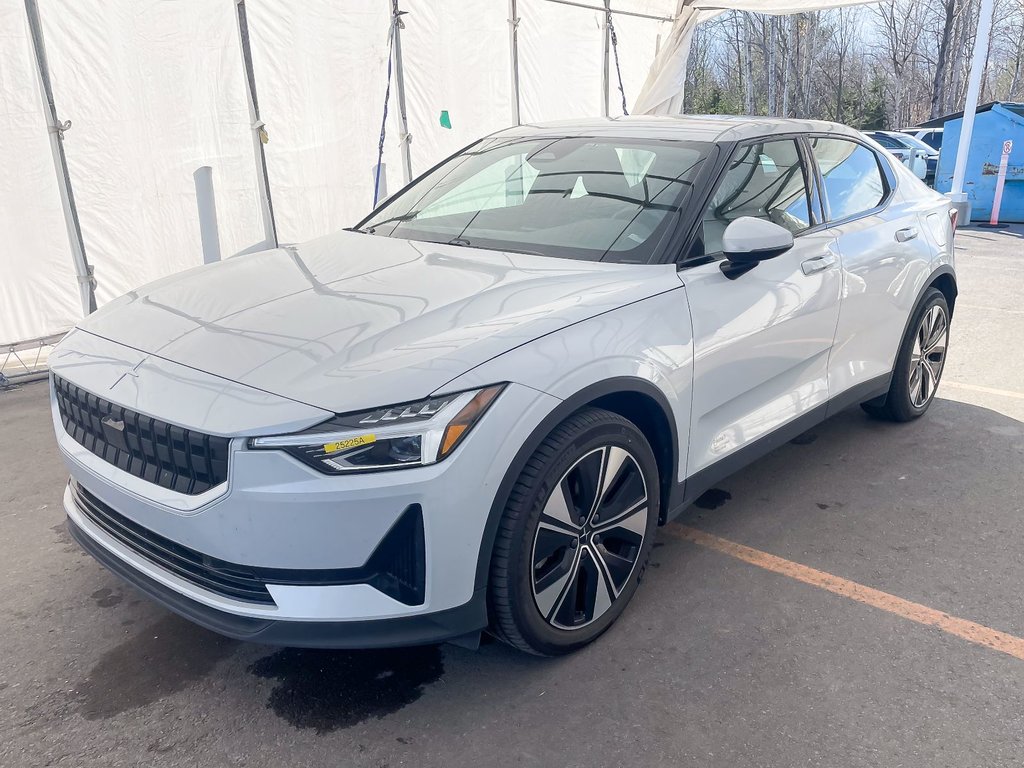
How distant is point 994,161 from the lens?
13.7 metres

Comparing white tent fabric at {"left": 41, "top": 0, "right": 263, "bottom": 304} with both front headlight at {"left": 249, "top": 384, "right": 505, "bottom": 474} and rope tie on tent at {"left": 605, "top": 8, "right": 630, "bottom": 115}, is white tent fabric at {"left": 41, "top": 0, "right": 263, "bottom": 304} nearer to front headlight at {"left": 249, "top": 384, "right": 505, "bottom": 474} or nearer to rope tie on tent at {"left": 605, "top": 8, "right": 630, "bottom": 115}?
rope tie on tent at {"left": 605, "top": 8, "right": 630, "bottom": 115}

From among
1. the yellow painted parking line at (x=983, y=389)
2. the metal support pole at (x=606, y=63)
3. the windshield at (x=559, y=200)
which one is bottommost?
the yellow painted parking line at (x=983, y=389)

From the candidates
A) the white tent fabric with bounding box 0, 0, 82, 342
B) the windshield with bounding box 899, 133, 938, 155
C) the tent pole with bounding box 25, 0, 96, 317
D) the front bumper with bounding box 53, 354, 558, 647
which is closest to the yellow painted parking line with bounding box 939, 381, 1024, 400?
the front bumper with bounding box 53, 354, 558, 647

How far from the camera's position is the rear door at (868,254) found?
3797mm

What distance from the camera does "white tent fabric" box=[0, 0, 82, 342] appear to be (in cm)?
605

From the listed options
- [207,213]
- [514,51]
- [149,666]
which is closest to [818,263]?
[149,666]

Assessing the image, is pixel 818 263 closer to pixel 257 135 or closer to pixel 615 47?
pixel 257 135

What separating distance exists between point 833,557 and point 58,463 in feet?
12.3

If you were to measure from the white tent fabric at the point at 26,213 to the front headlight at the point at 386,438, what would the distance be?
5.28 metres

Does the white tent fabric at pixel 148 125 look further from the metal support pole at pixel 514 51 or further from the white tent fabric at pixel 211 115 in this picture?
the metal support pole at pixel 514 51

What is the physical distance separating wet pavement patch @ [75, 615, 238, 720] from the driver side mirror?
2.13 meters

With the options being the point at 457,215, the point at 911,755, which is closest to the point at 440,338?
the point at 457,215

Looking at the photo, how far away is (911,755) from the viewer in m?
2.26

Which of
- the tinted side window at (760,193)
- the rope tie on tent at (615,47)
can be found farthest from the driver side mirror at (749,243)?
the rope tie on tent at (615,47)
